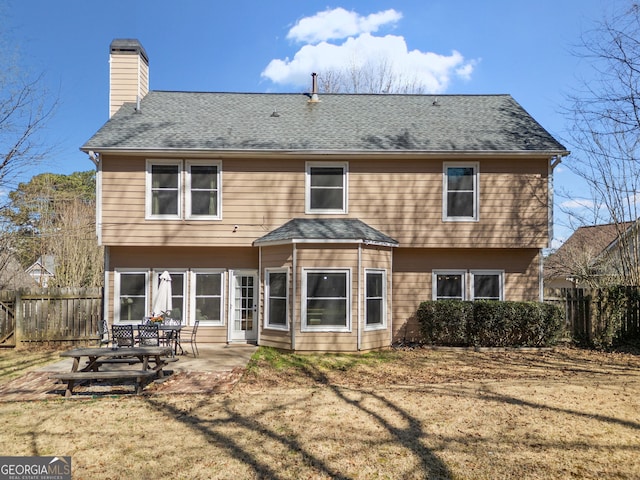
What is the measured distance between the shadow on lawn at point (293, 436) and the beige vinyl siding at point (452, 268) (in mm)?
6119

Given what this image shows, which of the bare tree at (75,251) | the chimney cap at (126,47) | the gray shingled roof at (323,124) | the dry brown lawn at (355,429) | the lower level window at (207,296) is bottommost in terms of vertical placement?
the dry brown lawn at (355,429)

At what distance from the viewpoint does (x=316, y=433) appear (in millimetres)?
5805

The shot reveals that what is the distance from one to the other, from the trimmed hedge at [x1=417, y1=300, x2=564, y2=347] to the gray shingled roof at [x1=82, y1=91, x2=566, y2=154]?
14.5 ft

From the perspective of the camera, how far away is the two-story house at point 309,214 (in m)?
12.5

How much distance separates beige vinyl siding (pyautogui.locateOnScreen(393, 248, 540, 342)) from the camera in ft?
44.2

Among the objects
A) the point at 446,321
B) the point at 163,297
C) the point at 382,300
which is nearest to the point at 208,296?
the point at 163,297

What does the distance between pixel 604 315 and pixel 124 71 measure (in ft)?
54.7

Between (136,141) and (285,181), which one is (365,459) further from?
(136,141)

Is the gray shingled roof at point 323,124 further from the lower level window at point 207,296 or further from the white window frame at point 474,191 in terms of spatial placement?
the lower level window at point 207,296

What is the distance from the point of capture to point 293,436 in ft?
18.7

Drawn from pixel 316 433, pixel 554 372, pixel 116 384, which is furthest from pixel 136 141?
pixel 554 372

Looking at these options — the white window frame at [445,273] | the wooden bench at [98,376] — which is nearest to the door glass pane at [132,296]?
the wooden bench at [98,376]

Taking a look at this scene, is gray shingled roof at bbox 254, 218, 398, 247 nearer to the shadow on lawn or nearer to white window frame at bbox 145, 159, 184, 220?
white window frame at bbox 145, 159, 184, 220

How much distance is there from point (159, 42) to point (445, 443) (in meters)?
16.3
